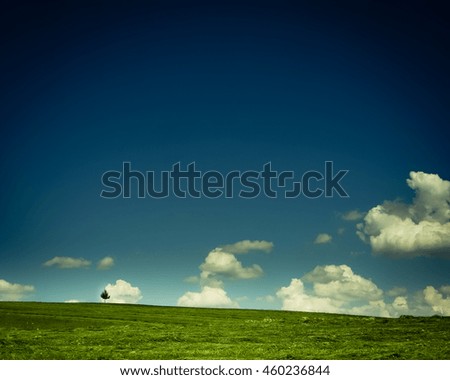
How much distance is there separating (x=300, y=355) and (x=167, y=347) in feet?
31.9

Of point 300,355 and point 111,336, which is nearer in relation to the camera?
point 300,355

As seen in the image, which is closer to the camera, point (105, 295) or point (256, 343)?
point (256, 343)

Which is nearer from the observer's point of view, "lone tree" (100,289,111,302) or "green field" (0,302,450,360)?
"green field" (0,302,450,360)

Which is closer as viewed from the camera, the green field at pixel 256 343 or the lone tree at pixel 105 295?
the green field at pixel 256 343

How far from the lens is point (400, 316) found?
55.7 m
